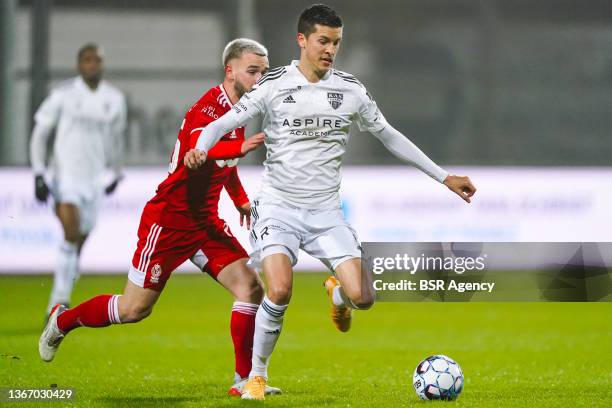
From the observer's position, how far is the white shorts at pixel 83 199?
36.4 ft

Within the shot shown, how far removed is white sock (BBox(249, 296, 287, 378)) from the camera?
5641 mm

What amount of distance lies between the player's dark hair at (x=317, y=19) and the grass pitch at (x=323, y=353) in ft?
6.26

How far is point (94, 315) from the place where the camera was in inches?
242

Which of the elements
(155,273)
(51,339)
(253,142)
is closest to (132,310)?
(155,273)

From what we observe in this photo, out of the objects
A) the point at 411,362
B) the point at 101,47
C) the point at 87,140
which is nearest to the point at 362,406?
the point at 411,362

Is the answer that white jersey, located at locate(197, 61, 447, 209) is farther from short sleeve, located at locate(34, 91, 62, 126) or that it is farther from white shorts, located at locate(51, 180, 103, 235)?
short sleeve, located at locate(34, 91, 62, 126)

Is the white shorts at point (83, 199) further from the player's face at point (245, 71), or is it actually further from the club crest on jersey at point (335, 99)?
the club crest on jersey at point (335, 99)

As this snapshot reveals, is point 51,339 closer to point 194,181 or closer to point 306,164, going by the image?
point 194,181

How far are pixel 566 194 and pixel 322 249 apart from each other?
28.2 ft

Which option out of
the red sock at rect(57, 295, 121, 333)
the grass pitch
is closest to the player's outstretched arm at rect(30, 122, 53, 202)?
the grass pitch

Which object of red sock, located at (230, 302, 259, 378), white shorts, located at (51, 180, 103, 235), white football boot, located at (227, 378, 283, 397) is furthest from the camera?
white shorts, located at (51, 180, 103, 235)

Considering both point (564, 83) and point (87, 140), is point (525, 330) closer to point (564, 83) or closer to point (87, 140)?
point (87, 140)

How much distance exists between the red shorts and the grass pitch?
26.6 inches

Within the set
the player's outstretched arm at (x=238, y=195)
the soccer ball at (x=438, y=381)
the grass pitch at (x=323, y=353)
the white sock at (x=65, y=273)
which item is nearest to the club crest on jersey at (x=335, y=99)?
the player's outstretched arm at (x=238, y=195)
